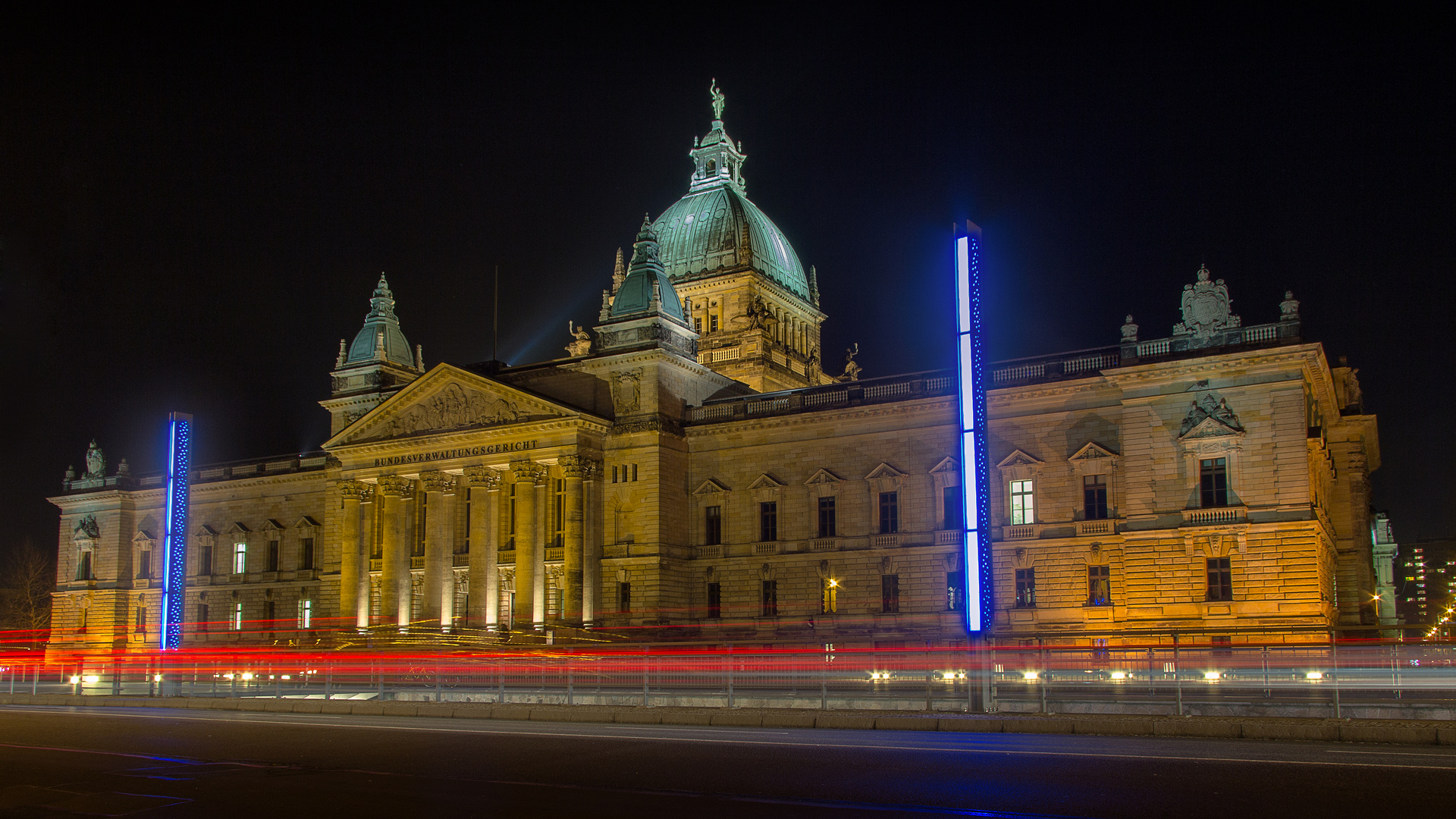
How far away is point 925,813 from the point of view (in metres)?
12.5

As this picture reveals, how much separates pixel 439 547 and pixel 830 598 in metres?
18.9

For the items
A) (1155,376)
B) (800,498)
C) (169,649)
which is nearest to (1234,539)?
(1155,376)

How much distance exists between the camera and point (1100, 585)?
4997cm

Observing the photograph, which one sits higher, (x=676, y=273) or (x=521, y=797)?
(x=676, y=273)

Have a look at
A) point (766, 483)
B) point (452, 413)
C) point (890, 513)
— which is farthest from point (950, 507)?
point (452, 413)

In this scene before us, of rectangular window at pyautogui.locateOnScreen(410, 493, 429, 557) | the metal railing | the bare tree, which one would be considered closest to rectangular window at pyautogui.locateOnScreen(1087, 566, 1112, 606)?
the metal railing

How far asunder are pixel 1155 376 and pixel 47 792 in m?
41.0

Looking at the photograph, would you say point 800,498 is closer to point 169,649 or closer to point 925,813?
point 169,649

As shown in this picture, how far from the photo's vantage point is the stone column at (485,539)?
58.6 meters

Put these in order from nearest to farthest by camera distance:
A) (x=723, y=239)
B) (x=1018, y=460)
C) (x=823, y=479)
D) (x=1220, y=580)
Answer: (x=1220, y=580) < (x=1018, y=460) < (x=823, y=479) < (x=723, y=239)

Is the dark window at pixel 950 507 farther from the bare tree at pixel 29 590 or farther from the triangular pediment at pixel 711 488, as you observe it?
the bare tree at pixel 29 590

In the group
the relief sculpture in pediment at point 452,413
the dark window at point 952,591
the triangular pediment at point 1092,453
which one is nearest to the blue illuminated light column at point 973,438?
the triangular pediment at point 1092,453

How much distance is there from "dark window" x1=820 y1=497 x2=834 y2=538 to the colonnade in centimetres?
1014

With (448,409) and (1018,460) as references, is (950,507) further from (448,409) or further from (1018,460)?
(448,409)
